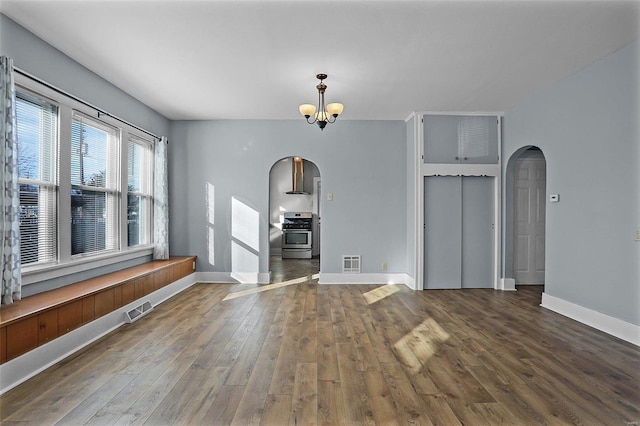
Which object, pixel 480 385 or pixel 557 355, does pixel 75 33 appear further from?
pixel 557 355

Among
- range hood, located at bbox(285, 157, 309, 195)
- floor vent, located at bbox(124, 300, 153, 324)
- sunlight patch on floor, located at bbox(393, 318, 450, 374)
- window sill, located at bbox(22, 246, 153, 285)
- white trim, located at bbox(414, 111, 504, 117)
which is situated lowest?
sunlight patch on floor, located at bbox(393, 318, 450, 374)

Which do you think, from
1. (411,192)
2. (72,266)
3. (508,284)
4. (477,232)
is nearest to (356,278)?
(411,192)

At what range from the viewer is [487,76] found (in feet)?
12.6

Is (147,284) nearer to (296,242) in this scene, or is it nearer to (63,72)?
(63,72)

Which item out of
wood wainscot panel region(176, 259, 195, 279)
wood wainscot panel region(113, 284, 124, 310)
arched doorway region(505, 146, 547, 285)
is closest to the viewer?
wood wainscot panel region(113, 284, 124, 310)

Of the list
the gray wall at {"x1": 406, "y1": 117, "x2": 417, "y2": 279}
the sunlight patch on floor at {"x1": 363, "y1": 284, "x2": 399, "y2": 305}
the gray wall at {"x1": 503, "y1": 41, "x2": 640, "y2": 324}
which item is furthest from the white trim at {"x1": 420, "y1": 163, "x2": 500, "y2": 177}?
the sunlight patch on floor at {"x1": 363, "y1": 284, "x2": 399, "y2": 305}

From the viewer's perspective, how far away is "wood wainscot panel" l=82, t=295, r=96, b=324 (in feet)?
9.83

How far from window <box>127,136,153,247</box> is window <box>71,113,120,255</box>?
0.37 m

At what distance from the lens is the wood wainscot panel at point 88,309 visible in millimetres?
2997

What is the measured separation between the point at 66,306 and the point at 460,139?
538cm

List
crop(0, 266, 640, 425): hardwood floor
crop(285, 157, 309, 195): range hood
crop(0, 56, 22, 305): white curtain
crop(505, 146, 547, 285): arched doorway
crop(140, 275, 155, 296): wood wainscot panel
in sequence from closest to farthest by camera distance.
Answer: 1. crop(0, 266, 640, 425): hardwood floor
2. crop(0, 56, 22, 305): white curtain
3. crop(140, 275, 155, 296): wood wainscot panel
4. crop(505, 146, 547, 285): arched doorway
5. crop(285, 157, 309, 195): range hood

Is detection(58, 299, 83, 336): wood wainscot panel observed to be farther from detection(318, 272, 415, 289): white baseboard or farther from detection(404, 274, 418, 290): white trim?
detection(404, 274, 418, 290): white trim

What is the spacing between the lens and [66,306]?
A: 9.13ft

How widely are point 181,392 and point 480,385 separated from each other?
6.63 ft
